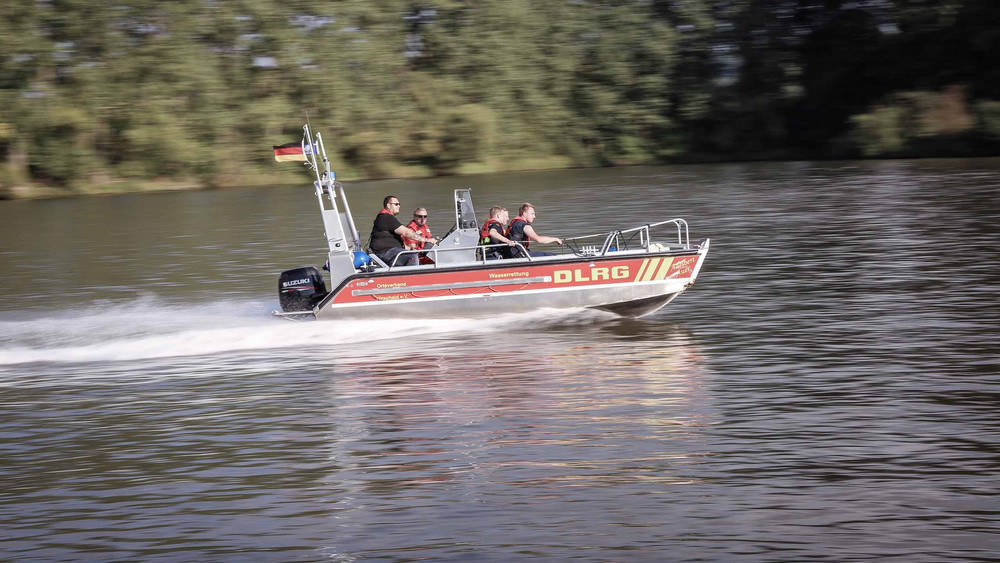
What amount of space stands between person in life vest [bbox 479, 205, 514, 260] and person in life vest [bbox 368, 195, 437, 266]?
1010mm

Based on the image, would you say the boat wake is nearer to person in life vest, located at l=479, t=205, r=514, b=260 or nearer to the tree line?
person in life vest, located at l=479, t=205, r=514, b=260

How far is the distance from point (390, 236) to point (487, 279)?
5.39ft

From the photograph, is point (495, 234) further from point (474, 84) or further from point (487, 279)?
point (474, 84)

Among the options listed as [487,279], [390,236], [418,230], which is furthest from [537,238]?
[390,236]

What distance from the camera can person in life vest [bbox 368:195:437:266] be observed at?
15.8m

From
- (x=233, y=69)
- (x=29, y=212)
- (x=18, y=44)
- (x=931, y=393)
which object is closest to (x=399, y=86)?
(x=233, y=69)

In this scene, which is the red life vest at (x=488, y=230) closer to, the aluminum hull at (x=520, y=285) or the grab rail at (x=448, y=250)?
the grab rail at (x=448, y=250)

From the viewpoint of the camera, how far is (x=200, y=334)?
15938mm

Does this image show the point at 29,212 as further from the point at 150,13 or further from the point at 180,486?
the point at 180,486

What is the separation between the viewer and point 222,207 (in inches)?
1677

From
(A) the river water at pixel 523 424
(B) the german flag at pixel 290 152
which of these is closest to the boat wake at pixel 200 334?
(A) the river water at pixel 523 424

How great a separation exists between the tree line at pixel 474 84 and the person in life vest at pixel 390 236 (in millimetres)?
43297

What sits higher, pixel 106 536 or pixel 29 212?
pixel 29 212

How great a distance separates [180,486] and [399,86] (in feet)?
183
